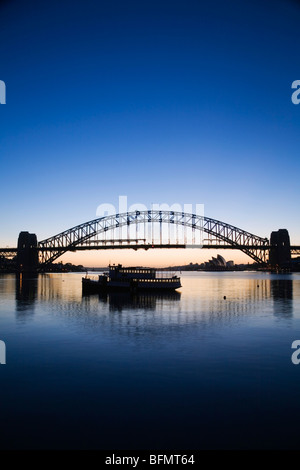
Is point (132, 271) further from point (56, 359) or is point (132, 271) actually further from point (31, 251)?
point (31, 251)

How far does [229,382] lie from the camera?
14828 millimetres

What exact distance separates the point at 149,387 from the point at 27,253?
151304 mm

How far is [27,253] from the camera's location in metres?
156

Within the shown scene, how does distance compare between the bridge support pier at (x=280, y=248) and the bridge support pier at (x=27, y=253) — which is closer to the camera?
the bridge support pier at (x=27, y=253)

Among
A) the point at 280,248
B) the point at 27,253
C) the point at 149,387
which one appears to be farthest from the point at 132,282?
the point at 280,248

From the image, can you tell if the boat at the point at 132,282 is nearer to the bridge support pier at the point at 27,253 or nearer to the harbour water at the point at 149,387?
the harbour water at the point at 149,387

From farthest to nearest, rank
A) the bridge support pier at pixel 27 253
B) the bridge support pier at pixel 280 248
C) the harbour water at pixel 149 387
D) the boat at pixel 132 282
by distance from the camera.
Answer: the bridge support pier at pixel 280 248 < the bridge support pier at pixel 27 253 < the boat at pixel 132 282 < the harbour water at pixel 149 387

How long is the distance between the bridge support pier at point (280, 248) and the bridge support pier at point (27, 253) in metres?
102

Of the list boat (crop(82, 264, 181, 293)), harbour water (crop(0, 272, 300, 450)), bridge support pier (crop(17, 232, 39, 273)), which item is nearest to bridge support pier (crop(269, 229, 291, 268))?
bridge support pier (crop(17, 232, 39, 273))

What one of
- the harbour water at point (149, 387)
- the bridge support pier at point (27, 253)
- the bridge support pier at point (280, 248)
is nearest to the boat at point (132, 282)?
the harbour water at point (149, 387)

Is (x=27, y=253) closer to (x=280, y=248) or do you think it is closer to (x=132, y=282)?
(x=132, y=282)

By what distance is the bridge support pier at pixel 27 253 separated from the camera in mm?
154750
